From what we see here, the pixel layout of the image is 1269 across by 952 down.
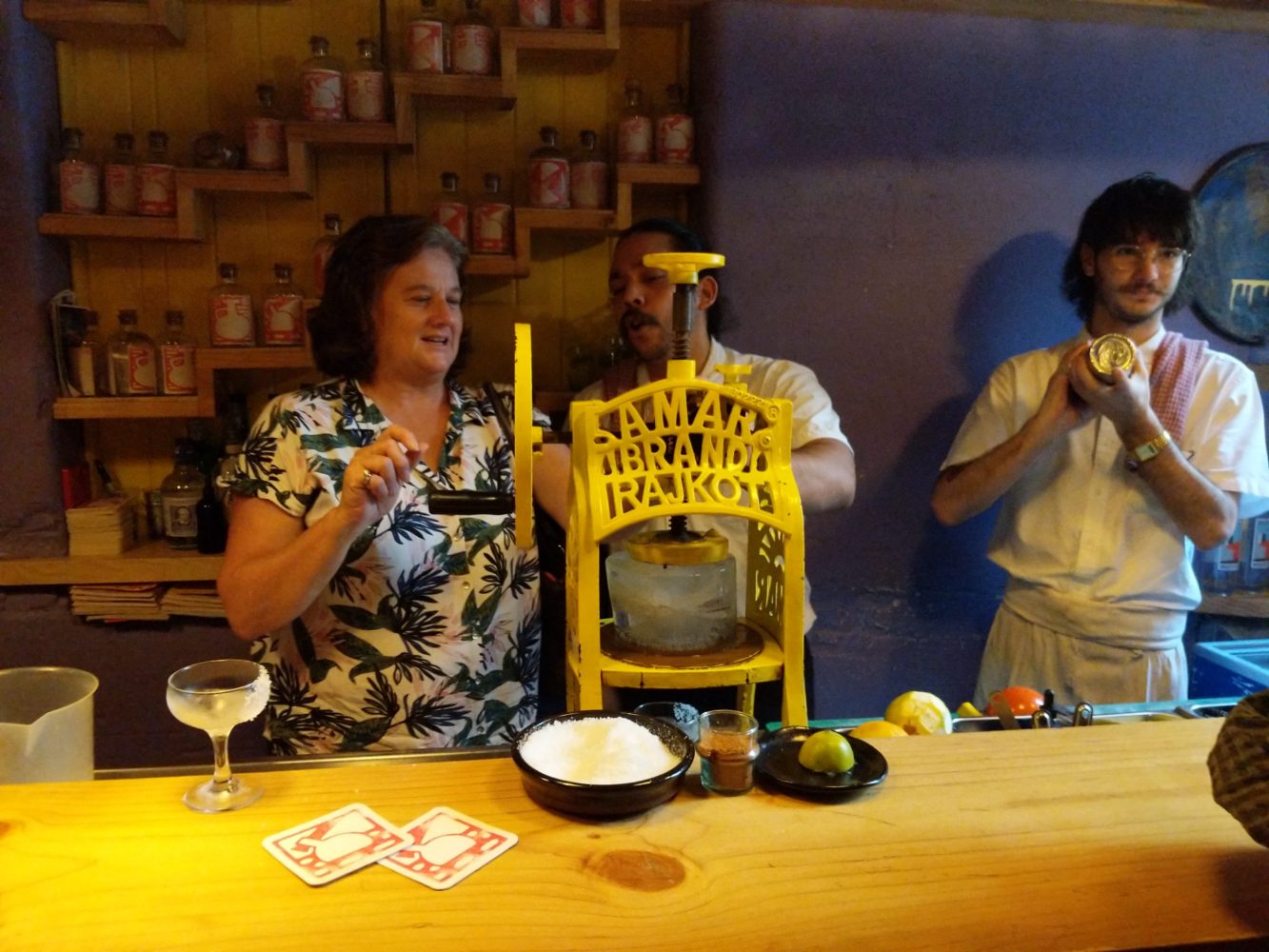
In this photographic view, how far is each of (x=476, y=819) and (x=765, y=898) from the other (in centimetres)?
30

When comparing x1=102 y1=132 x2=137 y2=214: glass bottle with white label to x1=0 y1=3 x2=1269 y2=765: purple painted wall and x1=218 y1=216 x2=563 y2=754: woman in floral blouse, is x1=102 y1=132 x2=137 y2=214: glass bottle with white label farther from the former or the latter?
x1=218 y1=216 x2=563 y2=754: woman in floral blouse

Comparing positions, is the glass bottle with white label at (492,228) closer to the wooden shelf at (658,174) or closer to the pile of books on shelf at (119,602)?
the wooden shelf at (658,174)

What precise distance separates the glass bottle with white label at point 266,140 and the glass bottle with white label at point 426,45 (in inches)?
13.9

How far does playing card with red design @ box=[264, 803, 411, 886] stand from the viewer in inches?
34.9

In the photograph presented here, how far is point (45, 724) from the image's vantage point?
1.06 meters

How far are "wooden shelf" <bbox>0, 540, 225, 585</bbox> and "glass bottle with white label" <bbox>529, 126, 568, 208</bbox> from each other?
120cm

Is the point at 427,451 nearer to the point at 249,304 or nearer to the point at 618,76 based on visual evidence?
the point at 249,304

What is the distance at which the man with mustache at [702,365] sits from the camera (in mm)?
2066

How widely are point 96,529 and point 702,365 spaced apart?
1.54m

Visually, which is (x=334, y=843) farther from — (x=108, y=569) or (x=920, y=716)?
(x=108, y=569)

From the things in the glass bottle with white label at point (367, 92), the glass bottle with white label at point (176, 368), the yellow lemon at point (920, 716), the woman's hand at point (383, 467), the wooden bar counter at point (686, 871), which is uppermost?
the glass bottle with white label at point (367, 92)

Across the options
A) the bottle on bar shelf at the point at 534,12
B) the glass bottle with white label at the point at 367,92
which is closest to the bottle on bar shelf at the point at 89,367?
the glass bottle with white label at the point at 367,92

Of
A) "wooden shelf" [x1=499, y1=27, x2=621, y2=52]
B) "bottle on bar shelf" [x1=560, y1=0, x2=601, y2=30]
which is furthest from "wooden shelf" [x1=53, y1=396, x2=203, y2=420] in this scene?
"bottle on bar shelf" [x1=560, y1=0, x2=601, y2=30]

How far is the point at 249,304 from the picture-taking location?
238 cm
